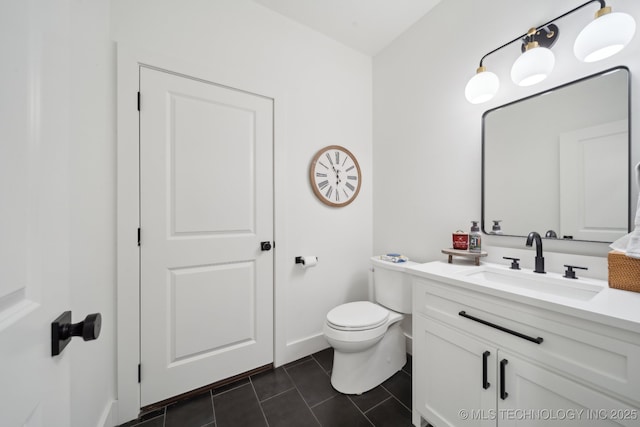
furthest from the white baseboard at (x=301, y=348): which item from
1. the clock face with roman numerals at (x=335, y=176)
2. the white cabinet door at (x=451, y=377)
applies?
the clock face with roman numerals at (x=335, y=176)

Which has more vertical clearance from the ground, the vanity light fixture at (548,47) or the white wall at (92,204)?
the vanity light fixture at (548,47)

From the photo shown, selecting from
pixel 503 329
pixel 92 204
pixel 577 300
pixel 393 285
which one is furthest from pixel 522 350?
pixel 92 204

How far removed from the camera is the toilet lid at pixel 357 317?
1.50m

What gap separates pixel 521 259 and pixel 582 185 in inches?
18.2

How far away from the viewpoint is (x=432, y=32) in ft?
5.96

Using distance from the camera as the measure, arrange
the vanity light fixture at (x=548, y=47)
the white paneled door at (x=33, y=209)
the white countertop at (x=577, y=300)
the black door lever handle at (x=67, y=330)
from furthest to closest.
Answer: the vanity light fixture at (x=548, y=47) → the white countertop at (x=577, y=300) → the black door lever handle at (x=67, y=330) → the white paneled door at (x=33, y=209)

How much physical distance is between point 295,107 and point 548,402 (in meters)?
2.14

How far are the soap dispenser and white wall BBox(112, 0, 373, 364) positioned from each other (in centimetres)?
97

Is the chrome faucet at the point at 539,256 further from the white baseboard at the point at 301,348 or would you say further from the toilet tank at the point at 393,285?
the white baseboard at the point at 301,348

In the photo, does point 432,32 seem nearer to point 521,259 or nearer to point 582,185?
point 582,185

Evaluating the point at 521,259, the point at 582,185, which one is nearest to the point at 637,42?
the point at 582,185

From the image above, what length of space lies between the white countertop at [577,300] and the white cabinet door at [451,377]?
0.25 meters

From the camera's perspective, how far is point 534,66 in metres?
1.20

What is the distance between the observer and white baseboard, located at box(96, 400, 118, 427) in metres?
1.19
